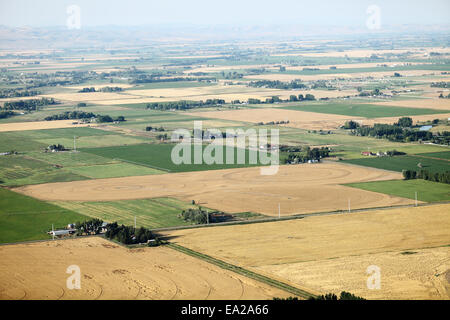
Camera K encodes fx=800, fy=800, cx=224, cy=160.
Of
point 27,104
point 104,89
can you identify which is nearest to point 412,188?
point 27,104

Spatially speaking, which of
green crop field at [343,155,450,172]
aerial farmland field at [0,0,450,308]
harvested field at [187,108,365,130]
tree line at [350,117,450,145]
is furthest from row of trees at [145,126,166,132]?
green crop field at [343,155,450,172]

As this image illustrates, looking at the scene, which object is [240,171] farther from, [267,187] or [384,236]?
[384,236]

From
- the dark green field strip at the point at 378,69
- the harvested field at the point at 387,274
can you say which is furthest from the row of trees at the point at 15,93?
the harvested field at the point at 387,274

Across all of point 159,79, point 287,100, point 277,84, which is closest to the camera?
point 287,100

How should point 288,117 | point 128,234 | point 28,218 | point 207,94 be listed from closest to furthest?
point 128,234 → point 28,218 → point 288,117 → point 207,94

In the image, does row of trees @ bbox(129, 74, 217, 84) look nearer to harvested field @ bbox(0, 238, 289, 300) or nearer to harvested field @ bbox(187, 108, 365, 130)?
harvested field @ bbox(187, 108, 365, 130)

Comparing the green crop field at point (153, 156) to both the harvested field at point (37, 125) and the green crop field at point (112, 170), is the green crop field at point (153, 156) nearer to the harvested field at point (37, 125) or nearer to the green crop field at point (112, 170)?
the green crop field at point (112, 170)

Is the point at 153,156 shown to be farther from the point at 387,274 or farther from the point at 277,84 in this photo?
the point at 277,84
